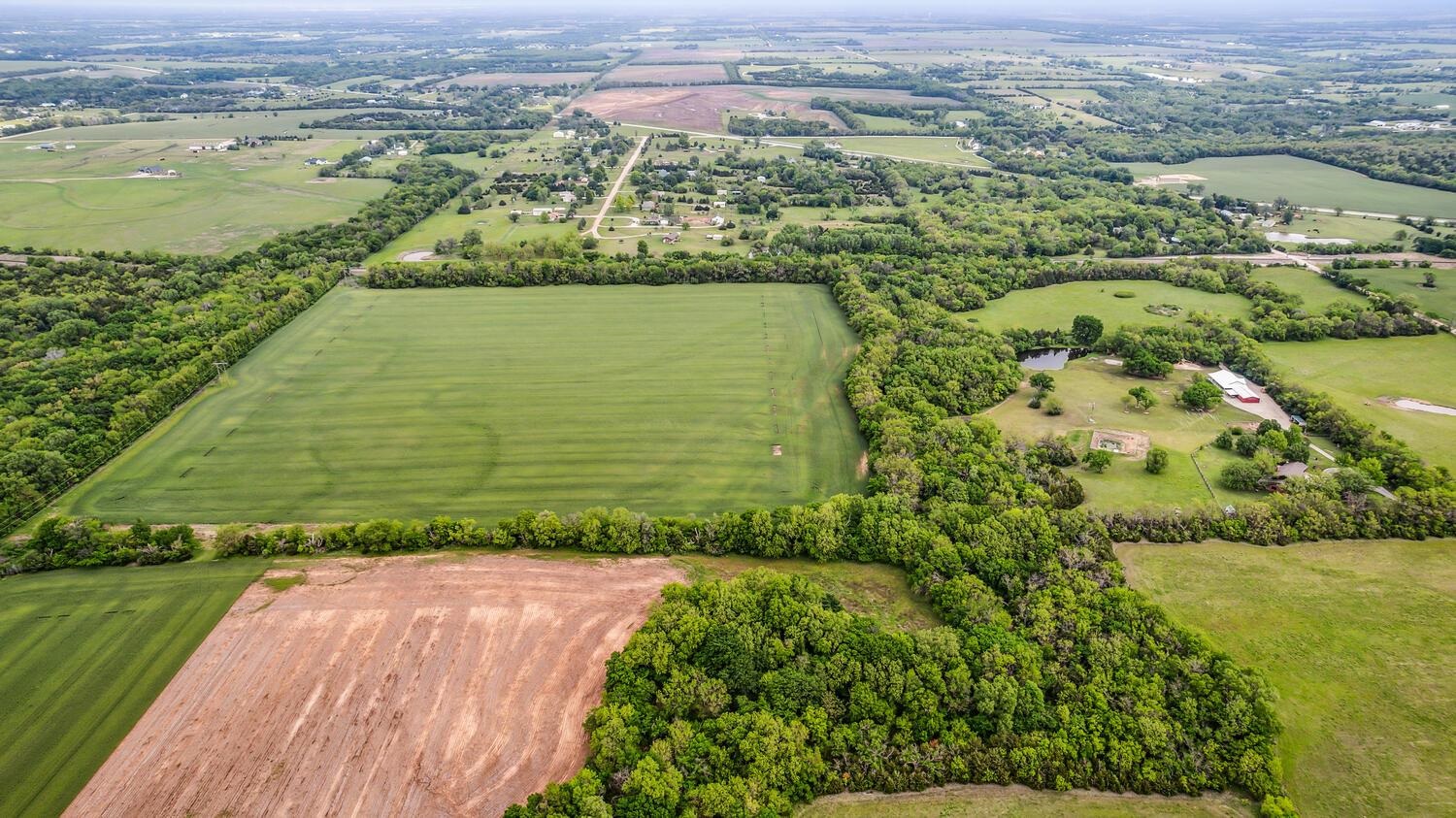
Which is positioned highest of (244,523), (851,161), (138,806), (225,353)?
(851,161)

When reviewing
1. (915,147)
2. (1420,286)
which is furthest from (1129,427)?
(915,147)

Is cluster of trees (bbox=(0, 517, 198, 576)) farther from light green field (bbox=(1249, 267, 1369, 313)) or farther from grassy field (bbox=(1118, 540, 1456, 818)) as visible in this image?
light green field (bbox=(1249, 267, 1369, 313))

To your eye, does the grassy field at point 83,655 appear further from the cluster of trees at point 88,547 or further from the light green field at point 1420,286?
the light green field at point 1420,286

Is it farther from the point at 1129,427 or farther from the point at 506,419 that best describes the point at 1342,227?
the point at 506,419

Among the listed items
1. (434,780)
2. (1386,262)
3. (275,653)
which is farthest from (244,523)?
(1386,262)

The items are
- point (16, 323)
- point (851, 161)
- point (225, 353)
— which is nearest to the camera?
point (225, 353)

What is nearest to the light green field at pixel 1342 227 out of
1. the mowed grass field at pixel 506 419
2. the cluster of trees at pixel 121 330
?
the mowed grass field at pixel 506 419

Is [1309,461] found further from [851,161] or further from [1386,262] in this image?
[851,161]
